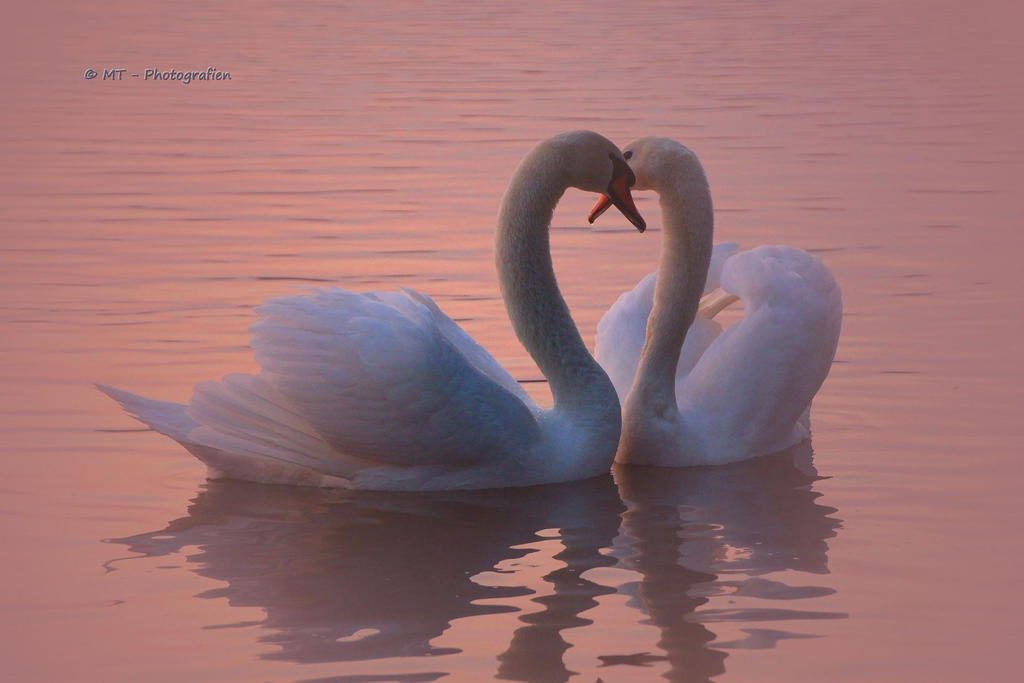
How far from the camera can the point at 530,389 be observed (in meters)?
9.13

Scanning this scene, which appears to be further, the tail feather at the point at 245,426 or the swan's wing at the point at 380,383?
the tail feather at the point at 245,426

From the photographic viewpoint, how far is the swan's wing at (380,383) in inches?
279

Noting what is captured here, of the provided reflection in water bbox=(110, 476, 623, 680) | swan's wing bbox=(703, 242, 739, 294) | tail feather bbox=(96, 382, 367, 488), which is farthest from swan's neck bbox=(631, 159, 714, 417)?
tail feather bbox=(96, 382, 367, 488)

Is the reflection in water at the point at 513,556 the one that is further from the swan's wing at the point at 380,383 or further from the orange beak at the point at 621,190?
the orange beak at the point at 621,190

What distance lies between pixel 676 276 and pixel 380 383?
1604 mm

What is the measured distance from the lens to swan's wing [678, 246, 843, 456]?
7895 mm

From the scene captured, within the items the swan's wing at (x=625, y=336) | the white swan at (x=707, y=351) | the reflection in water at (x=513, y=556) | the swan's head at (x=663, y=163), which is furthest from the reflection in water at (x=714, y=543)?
the swan's head at (x=663, y=163)

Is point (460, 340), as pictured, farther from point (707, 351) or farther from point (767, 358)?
point (767, 358)

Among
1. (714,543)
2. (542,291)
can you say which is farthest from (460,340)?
(714,543)

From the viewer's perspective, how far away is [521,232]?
303 inches

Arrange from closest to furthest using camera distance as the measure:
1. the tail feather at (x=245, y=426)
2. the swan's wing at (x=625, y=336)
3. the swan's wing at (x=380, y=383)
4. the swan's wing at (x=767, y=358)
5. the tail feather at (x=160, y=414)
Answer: the swan's wing at (x=380, y=383), the tail feather at (x=245, y=426), the tail feather at (x=160, y=414), the swan's wing at (x=767, y=358), the swan's wing at (x=625, y=336)

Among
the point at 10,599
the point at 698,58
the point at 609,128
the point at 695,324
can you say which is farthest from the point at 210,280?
the point at 698,58

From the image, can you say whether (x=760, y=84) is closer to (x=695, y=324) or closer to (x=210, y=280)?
(x=210, y=280)

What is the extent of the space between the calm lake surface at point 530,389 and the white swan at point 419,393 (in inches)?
6.0
